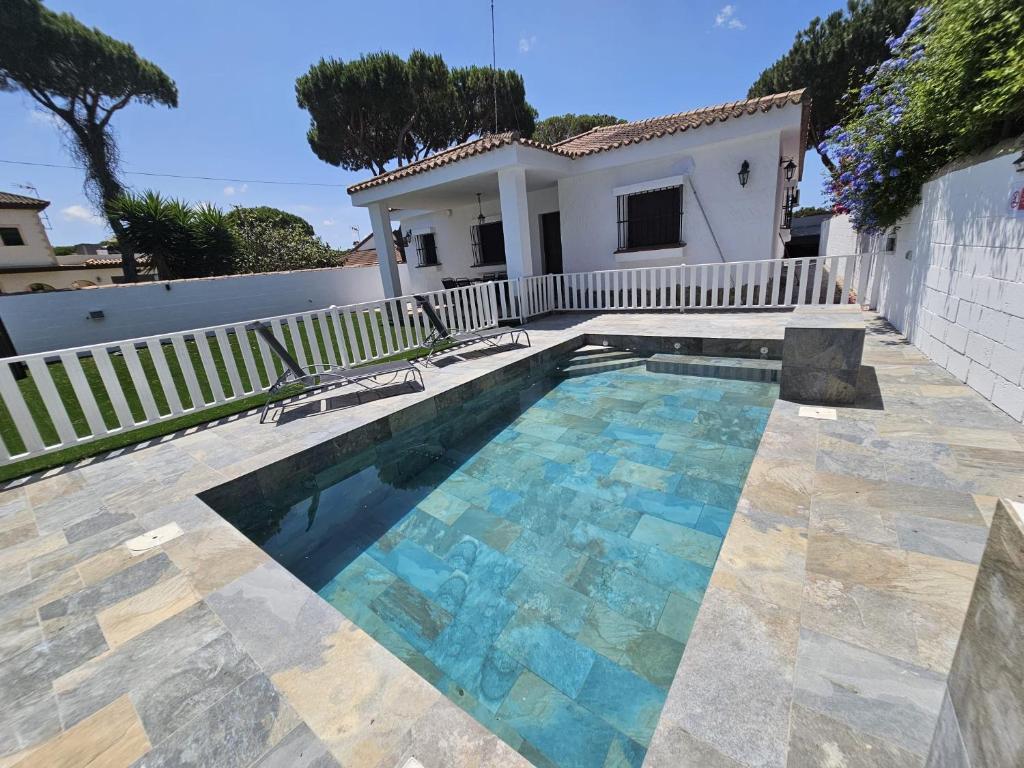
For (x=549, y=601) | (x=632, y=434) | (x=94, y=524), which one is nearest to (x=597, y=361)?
(x=632, y=434)

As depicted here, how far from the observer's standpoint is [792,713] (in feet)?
3.90

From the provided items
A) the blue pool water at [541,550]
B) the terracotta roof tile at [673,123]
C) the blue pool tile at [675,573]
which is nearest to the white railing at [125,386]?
the blue pool water at [541,550]

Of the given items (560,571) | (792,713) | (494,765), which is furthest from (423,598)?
(792,713)

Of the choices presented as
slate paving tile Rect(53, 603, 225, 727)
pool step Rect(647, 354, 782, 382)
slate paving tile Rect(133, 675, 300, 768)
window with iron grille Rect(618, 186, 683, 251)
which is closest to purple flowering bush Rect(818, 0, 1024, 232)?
pool step Rect(647, 354, 782, 382)

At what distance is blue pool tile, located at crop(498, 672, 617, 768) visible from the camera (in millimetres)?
1416

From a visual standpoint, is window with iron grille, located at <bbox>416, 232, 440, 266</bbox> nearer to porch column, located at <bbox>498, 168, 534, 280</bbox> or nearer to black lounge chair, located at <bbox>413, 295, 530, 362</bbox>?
porch column, located at <bbox>498, 168, 534, 280</bbox>

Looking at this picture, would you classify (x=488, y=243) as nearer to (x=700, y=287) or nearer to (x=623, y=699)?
(x=700, y=287)

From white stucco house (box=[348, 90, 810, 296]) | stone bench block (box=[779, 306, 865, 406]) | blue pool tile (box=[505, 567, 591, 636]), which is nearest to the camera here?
blue pool tile (box=[505, 567, 591, 636])

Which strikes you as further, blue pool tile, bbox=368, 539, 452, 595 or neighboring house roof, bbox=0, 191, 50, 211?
neighboring house roof, bbox=0, 191, 50, 211

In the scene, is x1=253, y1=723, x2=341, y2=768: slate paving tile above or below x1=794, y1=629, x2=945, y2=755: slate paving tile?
above

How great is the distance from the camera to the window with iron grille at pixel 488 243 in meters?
12.0

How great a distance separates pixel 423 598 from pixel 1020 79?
469 centimetres

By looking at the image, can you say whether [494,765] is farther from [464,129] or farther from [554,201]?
[464,129]

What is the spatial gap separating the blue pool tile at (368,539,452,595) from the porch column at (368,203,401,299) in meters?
9.63
